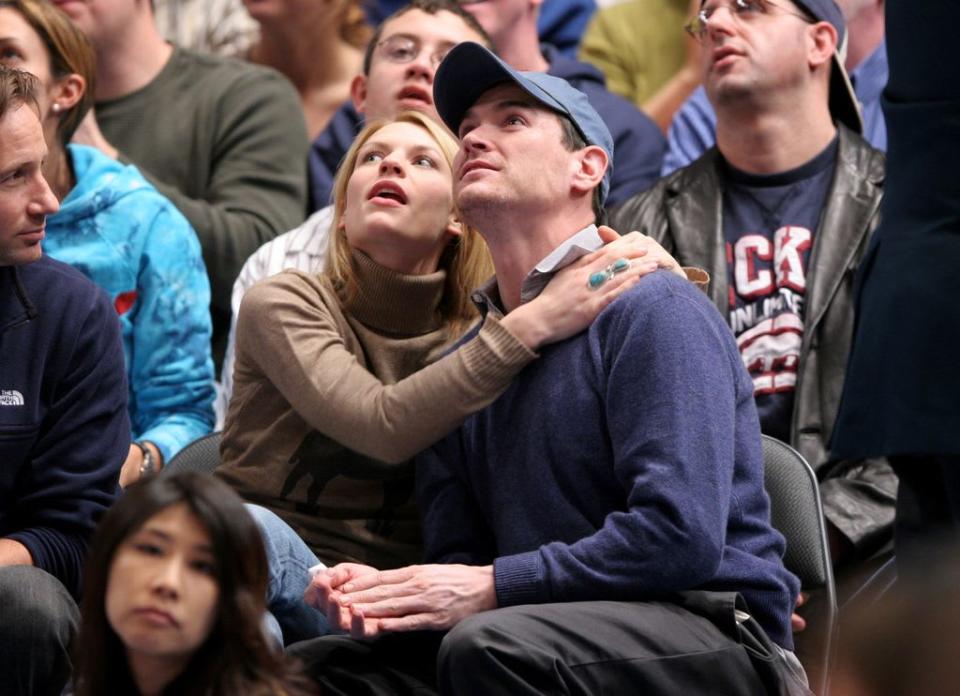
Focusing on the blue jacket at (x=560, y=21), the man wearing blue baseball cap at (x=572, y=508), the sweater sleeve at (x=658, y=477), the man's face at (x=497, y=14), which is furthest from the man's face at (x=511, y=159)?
the blue jacket at (x=560, y=21)

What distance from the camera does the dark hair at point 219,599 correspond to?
185 cm

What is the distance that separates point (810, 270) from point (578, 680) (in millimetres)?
1501

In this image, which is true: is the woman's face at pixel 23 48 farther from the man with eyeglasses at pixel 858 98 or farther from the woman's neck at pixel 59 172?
the man with eyeglasses at pixel 858 98

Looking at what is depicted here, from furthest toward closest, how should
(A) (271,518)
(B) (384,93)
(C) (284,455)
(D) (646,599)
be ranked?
(B) (384,93) < (C) (284,455) < (A) (271,518) < (D) (646,599)

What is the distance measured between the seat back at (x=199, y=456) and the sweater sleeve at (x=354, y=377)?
0.22 meters

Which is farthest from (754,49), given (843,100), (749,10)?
(843,100)

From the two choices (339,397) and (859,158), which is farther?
(859,158)

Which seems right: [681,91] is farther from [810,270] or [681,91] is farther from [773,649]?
[773,649]

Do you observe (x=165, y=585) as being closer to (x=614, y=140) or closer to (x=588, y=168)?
(x=588, y=168)

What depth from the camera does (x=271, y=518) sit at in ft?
8.30

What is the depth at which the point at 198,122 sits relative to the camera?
4.04m

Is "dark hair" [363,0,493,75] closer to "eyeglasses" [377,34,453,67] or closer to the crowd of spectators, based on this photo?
"eyeglasses" [377,34,453,67]

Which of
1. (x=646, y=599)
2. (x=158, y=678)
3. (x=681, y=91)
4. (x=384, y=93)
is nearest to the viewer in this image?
(x=158, y=678)

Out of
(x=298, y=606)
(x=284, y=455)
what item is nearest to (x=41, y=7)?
(x=284, y=455)
